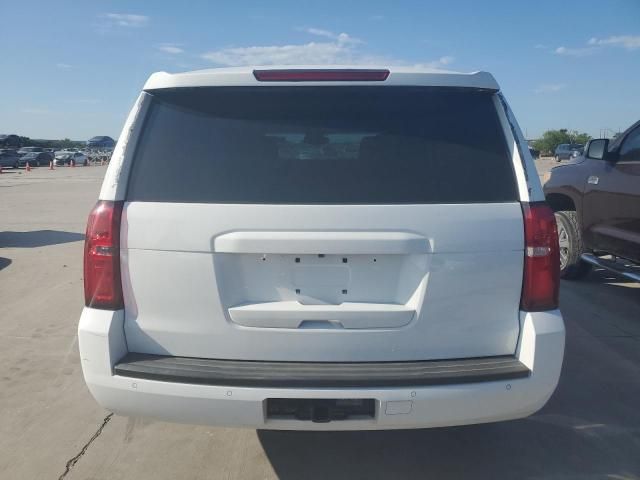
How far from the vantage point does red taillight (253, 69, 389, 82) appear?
2686 mm

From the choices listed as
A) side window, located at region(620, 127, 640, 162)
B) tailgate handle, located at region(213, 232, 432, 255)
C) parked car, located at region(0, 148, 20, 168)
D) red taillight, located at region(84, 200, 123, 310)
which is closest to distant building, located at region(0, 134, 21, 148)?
parked car, located at region(0, 148, 20, 168)

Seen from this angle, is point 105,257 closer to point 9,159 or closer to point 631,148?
point 631,148

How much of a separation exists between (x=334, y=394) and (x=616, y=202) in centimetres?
437

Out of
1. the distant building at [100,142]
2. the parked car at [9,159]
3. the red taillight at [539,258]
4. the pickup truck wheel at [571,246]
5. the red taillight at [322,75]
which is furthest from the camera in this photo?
the distant building at [100,142]

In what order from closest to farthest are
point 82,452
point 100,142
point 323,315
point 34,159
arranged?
point 323,315 → point 82,452 → point 34,159 → point 100,142

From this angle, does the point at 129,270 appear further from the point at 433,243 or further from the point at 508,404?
the point at 508,404

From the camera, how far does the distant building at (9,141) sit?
196 feet

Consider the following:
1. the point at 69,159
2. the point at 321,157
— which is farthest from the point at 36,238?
the point at 69,159

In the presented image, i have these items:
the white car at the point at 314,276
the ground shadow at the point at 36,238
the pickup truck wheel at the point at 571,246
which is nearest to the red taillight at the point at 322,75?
the white car at the point at 314,276

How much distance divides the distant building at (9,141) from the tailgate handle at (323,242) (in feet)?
217

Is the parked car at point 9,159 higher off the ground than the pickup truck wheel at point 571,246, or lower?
lower

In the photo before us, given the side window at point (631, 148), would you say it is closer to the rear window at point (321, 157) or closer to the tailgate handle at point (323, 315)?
the rear window at point (321, 157)

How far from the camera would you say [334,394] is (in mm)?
2430

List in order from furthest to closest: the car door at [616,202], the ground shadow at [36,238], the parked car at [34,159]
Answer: the parked car at [34,159] → the ground shadow at [36,238] → the car door at [616,202]
